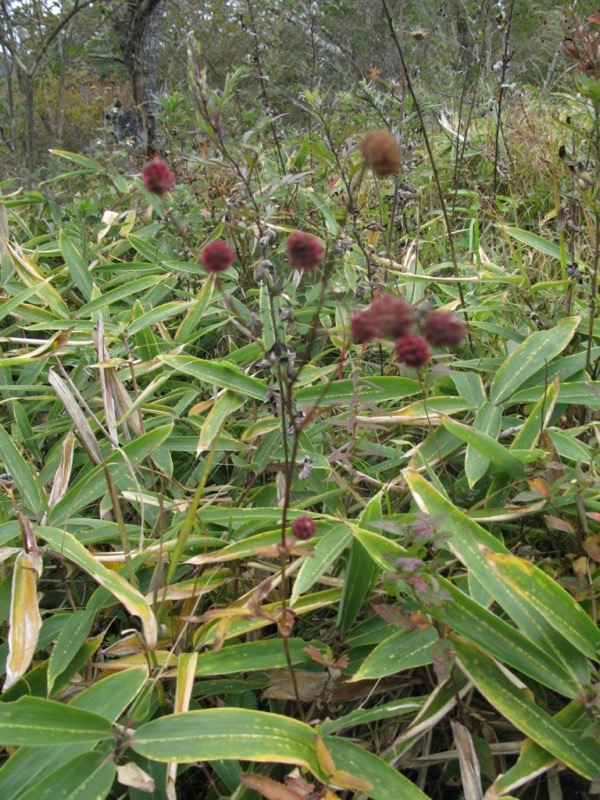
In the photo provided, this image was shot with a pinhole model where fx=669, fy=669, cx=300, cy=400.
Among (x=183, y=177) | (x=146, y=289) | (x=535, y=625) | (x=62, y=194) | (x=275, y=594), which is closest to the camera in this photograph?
(x=535, y=625)

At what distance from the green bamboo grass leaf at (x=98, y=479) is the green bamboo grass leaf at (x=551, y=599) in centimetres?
71

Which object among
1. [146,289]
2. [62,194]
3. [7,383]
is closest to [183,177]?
[146,289]

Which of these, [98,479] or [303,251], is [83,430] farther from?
[303,251]

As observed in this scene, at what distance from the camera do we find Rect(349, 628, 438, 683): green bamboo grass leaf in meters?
0.99

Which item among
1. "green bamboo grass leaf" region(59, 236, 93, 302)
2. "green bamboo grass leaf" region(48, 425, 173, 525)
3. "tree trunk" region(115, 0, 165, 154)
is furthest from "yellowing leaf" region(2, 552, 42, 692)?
"tree trunk" region(115, 0, 165, 154)

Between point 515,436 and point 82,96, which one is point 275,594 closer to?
point 515,436

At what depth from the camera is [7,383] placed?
1.89m

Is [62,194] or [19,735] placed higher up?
[62,194]

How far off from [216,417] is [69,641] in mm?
591

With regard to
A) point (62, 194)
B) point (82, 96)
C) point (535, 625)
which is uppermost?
point (82, 96)

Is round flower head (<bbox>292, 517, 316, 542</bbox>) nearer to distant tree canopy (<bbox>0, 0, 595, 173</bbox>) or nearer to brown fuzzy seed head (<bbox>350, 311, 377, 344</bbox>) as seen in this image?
brown fuzzy seed head (<bbox>350, 311, 377, 344</bbox>)

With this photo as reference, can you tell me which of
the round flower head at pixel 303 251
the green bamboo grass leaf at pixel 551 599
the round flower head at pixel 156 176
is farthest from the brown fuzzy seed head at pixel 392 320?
the green bamboo grass leaf at pixel 551 599

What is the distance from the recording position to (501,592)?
39.9 inches

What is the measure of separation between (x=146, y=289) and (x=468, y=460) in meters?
1.45
